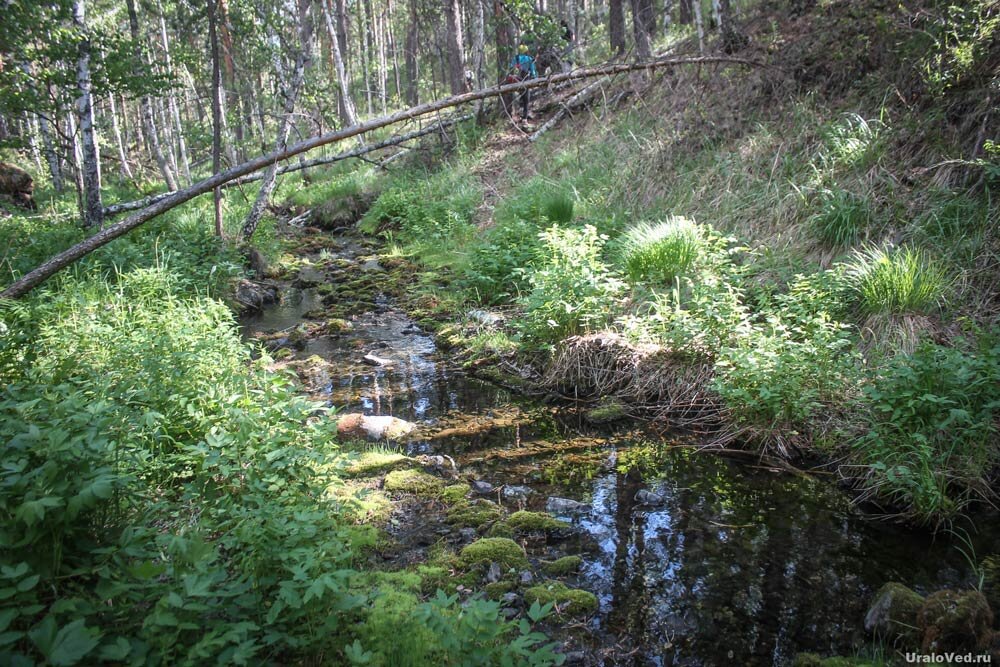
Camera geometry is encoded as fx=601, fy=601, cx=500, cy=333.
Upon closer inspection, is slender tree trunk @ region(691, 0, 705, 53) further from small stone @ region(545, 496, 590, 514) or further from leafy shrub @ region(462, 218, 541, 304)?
small stone @ region(545, 496, 590, 514)

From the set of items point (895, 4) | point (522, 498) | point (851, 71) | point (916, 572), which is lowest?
point (916, 572)

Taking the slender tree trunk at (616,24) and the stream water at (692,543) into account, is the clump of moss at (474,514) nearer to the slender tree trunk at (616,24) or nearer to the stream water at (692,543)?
the stream water at (692,543)

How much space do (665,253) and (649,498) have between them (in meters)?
3.45

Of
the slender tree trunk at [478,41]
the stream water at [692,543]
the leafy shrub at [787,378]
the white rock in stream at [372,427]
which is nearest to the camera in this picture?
the stream water at [692,543]

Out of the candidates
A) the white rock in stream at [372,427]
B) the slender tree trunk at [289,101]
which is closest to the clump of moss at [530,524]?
the white rock in stream at [372,427]

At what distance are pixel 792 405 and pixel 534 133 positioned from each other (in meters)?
10.6

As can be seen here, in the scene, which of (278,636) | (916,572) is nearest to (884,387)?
(916,572)

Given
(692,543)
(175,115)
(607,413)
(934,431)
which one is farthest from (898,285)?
(175,115)

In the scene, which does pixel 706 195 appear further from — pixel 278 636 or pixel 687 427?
pixel 278 636

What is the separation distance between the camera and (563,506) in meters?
4.06

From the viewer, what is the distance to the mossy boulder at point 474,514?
3855mm

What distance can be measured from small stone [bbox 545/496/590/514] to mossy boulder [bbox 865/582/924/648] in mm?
1688

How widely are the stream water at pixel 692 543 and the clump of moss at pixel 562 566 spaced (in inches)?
2.4

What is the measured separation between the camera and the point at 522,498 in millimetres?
4211
